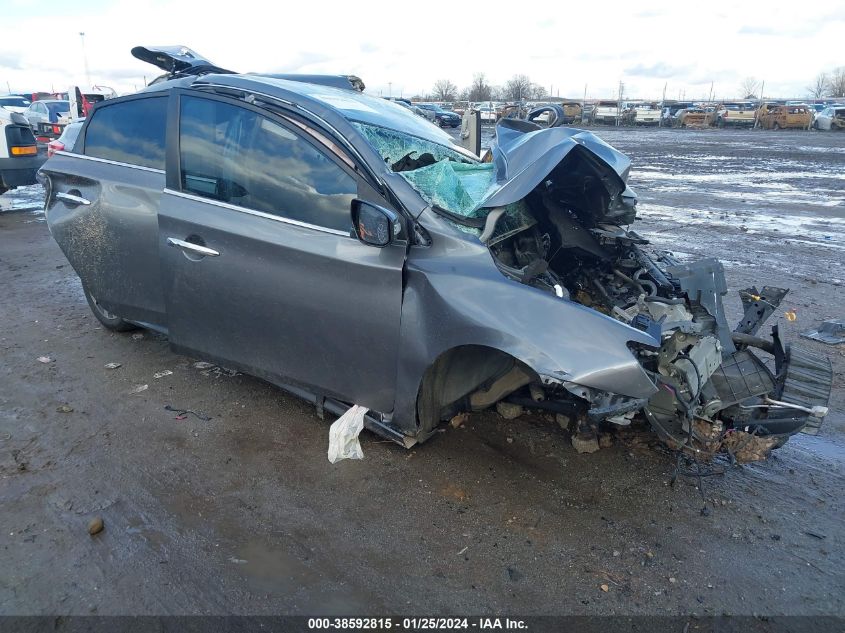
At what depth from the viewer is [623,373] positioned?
238 cm

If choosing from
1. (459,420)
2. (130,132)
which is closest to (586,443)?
(459,420)

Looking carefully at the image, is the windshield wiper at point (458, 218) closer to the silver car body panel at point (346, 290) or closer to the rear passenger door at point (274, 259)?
the silver car body panel at point (346, 290)

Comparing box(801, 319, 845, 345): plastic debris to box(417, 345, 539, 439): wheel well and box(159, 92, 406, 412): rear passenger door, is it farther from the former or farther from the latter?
box(159, 92, 406, 412): rear passenger door

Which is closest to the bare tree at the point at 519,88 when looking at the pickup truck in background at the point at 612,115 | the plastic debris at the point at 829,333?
the pickup truck in background at the point at 612,115

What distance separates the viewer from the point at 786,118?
36.6 meters

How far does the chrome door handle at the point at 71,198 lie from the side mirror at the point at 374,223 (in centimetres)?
226

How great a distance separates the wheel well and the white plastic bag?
36 centimetres

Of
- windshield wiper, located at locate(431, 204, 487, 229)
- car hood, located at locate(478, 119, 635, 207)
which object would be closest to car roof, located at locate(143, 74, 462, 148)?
car hood, located at locate(478, 119, 635, 207)

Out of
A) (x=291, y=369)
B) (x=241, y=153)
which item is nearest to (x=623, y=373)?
(x=291, y=369)

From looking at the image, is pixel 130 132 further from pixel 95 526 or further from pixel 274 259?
pixel 95 526

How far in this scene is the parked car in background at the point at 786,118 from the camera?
35969mm

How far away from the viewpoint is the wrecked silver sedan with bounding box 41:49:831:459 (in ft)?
8.79

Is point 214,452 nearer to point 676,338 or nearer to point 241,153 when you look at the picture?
point 241,153

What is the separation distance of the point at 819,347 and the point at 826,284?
81.7 inches
